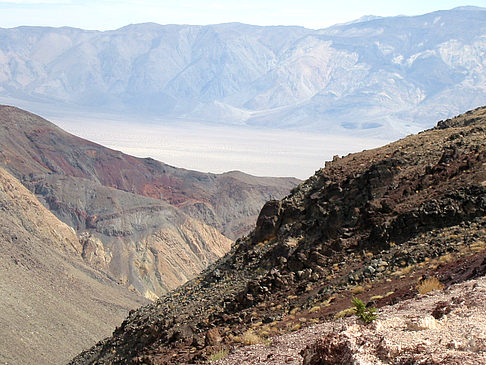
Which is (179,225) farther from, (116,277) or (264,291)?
(264,291)

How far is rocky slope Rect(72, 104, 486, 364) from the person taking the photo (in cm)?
1603

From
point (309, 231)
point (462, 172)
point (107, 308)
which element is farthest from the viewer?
point (107, 308)

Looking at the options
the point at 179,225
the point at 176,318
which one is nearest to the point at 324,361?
the point at 176,318

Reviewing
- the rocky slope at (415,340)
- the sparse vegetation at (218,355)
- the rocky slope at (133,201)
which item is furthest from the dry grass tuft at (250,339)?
the rocky slope at (133,201)

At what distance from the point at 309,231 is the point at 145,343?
645 centimetres

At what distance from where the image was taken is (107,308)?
2403 inches

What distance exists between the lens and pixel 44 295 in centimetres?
5491

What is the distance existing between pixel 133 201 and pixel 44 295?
58625 millimetres

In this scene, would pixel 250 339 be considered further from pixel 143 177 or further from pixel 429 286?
pixel 143 177

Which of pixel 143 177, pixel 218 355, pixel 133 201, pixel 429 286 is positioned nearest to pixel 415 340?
pixel 429 286

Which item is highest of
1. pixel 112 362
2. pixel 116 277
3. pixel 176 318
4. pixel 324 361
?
pixel 324 361

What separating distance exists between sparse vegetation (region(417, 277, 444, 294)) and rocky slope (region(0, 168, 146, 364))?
33112mm

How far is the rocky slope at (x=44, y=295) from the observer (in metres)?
45.3

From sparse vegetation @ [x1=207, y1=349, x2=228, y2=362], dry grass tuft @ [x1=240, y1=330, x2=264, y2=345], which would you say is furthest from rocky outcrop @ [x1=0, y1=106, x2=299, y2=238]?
sparse vegetation @ [x1=207, y1=349, x2=228, y2=362]
